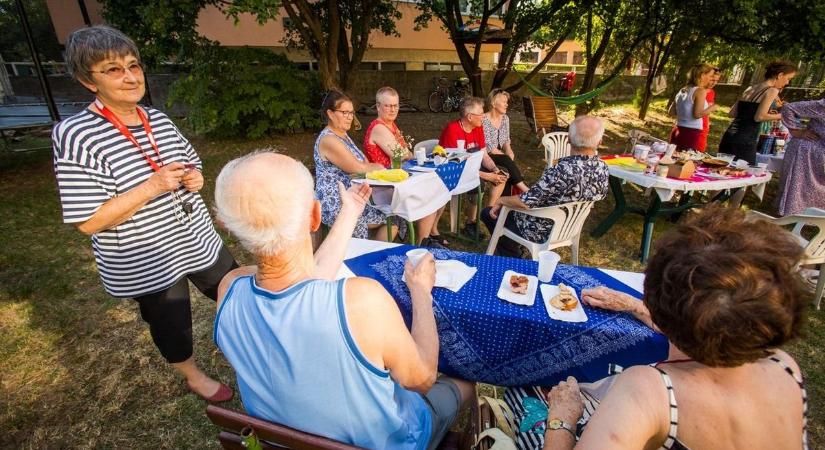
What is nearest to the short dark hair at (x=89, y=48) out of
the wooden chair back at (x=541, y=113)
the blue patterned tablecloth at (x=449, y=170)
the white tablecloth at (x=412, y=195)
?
the white tablecloth at (x=412, y=195)

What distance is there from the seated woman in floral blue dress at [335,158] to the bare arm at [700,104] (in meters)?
4.14

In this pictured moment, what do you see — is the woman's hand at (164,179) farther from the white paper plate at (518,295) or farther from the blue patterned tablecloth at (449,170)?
the blue patterned tablecloth at (449,170)

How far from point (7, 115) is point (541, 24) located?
10633 millimetres

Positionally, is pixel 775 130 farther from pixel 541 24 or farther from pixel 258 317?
pixel 258 317

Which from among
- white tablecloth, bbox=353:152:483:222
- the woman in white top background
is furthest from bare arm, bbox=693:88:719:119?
white tablecloth, bbox=353:152:483:222

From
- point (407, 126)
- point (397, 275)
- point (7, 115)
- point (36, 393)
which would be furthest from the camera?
point (407, 126)

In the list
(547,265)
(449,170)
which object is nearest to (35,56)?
(449,170)

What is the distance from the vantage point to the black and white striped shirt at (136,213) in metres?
1.51

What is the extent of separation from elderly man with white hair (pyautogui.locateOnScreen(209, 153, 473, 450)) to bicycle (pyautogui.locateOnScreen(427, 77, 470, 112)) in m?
12.4

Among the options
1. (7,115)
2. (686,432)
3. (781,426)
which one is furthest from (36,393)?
(7,115)

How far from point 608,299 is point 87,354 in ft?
10.9

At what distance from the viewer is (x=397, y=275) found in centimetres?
181

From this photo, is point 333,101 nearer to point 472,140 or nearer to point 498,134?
point 472,140

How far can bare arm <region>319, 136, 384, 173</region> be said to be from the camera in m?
3.04
